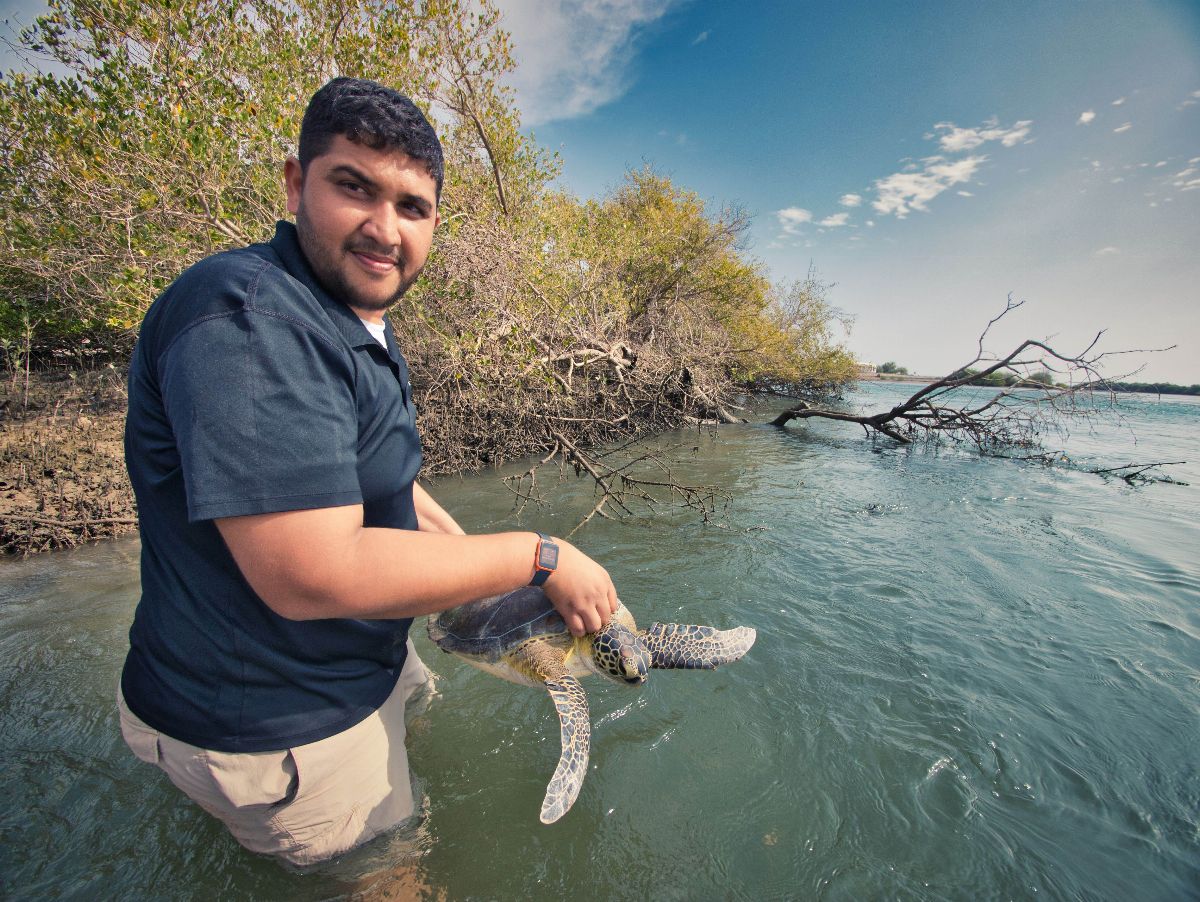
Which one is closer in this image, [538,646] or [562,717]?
[562,717]

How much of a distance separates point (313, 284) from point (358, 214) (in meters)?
0.23

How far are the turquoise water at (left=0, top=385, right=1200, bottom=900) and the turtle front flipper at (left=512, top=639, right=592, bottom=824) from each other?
569 mm

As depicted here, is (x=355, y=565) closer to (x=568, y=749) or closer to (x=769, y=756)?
(x=568, y=749)

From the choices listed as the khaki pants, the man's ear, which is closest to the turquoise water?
the khaki pants

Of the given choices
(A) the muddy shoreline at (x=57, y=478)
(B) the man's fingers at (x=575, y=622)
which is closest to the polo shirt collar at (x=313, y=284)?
(B) the man's fingers at (x=575, y=622)

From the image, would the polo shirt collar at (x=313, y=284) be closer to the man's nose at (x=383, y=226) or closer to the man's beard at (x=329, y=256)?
the man's beard at (x=329, y=256)

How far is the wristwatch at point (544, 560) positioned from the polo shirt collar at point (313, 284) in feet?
2.50

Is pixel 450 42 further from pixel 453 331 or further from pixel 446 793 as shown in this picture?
pixel 446 793

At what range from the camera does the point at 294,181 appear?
135cm

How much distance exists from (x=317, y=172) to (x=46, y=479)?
7.78 meters

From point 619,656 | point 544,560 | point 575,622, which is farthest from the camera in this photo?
point 619,656

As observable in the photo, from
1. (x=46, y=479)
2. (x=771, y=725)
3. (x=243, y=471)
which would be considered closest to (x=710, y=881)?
(x=771, y=725)

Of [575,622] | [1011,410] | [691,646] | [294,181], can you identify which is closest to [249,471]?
[294,181]

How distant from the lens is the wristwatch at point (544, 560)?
1438 mm
